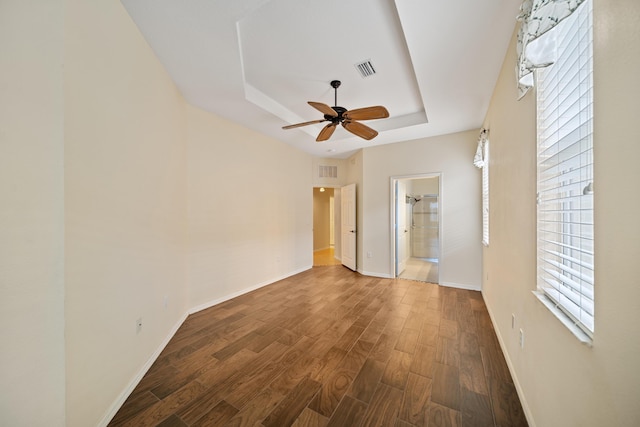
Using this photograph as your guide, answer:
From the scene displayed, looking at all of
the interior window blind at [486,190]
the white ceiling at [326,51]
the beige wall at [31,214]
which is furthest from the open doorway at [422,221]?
Answer: the beige wall at [31,214]

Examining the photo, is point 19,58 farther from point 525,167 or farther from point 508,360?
point 508,360

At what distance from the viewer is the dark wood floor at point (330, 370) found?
145cm

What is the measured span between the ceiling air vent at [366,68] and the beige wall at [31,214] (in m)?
2.19

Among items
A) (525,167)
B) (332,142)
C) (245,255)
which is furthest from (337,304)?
(332,142)

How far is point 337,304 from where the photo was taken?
3.19 m

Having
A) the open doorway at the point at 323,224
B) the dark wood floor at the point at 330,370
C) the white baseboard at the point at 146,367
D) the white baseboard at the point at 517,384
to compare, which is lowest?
the dark wood floor at the point at 330,370

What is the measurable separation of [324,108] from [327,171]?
3.12 meters

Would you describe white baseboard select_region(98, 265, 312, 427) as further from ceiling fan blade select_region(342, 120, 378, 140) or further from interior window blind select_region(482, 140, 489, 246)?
interior window blind select_region(482, 140, 489, 246)

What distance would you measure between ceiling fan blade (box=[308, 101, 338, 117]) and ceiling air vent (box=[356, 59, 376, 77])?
52 centimetres

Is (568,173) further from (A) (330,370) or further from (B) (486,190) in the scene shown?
(B) (486,190)

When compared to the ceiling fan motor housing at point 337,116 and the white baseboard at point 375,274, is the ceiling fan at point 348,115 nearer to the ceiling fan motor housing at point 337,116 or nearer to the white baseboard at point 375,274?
the ceiling fan motor housing at point 337,116

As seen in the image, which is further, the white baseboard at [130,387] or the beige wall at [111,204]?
the white baseboard at [130,387]

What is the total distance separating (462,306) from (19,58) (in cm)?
432

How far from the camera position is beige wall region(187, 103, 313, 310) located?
9.89ft
